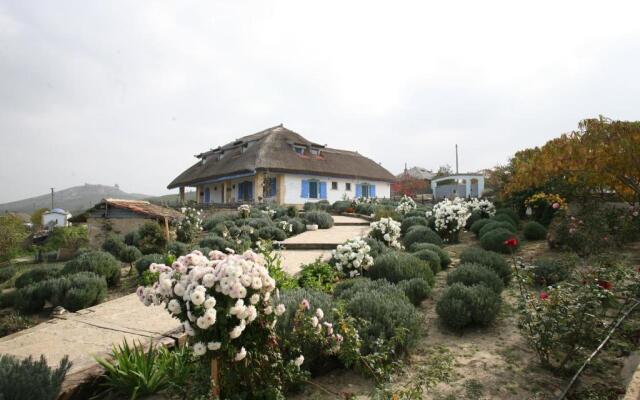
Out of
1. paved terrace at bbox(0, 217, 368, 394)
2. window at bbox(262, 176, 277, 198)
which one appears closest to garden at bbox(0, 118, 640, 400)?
paved terrace at bbox(0, 217, 368, 394)

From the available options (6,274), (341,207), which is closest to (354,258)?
(6,274)

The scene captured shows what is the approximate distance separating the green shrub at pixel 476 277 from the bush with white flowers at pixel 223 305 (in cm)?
367

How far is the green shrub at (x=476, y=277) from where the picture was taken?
5273 mm

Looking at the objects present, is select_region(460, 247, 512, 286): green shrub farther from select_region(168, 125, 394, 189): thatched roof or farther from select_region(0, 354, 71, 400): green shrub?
select_region(168, 125, 394, 189): thatched roof

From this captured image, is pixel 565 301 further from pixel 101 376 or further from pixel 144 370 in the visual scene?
pixel 101 376

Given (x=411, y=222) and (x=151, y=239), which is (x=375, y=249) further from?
(x=151, y=239)

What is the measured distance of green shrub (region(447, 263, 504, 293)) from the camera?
5273mm

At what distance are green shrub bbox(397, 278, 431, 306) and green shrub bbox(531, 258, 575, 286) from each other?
1905 millimetres

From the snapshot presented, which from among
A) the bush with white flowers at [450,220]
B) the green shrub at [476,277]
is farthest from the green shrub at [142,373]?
the bush with white flowers at [450,220]

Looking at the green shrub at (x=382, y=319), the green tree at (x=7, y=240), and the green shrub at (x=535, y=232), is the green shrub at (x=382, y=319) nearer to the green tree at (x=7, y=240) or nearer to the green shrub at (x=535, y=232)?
the green shrub at (x=535, y=232)

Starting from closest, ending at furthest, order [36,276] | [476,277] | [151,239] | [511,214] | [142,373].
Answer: [142,373] → [476,277] → [36,276] → [151,239] → [511,214]

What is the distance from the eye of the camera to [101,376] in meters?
3.29

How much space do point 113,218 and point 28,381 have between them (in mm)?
12053

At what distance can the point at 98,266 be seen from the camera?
7.46 metres
